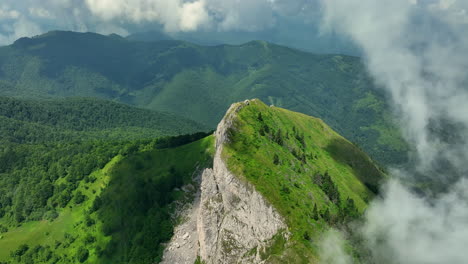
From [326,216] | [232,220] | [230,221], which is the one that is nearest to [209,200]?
[230,221]

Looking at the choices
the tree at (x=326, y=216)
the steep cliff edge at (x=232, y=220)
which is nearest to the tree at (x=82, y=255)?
the steep cliff edge at (x=232, y=220)

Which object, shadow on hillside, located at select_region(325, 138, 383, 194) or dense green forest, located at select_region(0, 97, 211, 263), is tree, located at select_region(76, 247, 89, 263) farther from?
shadow on hillside, located at select_region(325, 138, 383, 194)

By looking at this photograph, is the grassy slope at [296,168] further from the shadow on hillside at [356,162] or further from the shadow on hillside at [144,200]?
the shadow on hillside at [144,200]

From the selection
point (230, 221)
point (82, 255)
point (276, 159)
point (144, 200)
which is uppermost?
point (276, 159)

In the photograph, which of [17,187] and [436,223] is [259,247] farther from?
[17,187]

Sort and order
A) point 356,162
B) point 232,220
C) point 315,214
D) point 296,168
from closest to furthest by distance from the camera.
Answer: point 315,214, point 232,220, point 296,168, point 356,162

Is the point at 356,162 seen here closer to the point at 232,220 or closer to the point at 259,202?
the point at 232,220

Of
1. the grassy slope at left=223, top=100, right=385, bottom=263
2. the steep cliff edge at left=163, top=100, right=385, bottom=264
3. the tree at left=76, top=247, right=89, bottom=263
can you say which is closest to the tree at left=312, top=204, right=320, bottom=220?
the steep cliff edge at left=163, top=100, right=385, bottom=264
